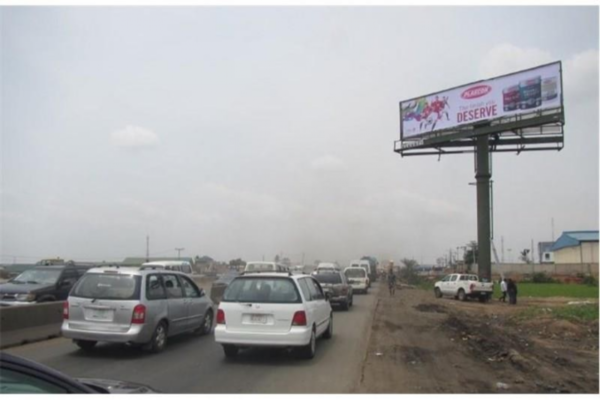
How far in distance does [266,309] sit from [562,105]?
30713 mm

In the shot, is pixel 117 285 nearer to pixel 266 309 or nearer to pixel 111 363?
pixel 111 363

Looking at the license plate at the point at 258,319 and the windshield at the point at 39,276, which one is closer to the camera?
the license plate at the point at 258,319

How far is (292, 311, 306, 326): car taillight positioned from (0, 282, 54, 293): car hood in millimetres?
9166

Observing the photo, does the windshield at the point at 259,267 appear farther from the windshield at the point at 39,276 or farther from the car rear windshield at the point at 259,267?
the windshield at the point at 39,276

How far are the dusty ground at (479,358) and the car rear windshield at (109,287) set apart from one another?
4.67 meters

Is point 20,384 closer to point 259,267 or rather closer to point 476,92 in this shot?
point 259,267

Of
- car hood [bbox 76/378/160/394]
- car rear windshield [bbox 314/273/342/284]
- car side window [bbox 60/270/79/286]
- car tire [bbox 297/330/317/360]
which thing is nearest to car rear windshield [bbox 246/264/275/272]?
car rear windshield [bbox 314/273/342/284]

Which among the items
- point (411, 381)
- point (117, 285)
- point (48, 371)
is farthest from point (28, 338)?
point (48, 371)

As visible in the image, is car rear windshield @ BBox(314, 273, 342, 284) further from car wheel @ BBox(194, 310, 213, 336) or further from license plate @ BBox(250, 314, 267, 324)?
license plate @ BBox(250, 314, 267, 324)

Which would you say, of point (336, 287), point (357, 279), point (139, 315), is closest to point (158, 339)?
point (139, 315)

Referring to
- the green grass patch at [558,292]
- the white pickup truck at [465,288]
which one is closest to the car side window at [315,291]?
the white pickup truck at [465,288]

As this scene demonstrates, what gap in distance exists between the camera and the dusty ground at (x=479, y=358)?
8.30 meters

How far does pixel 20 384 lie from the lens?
3127mm

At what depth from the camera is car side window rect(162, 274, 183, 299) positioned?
12137 mm
